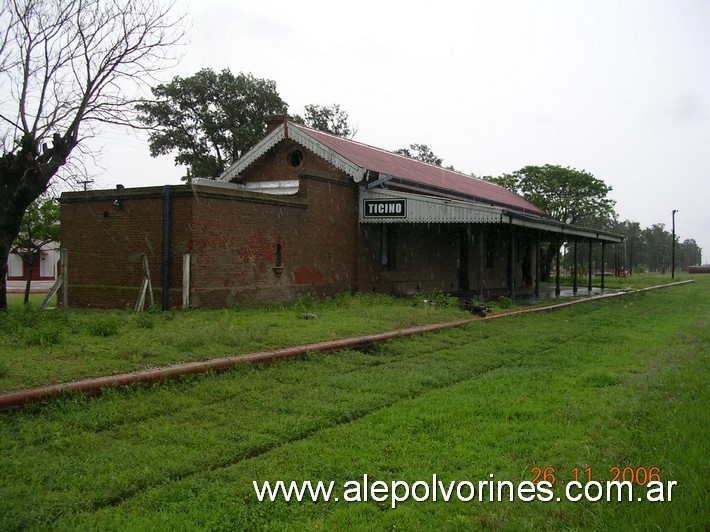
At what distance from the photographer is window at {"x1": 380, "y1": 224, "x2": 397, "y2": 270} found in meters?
21.0


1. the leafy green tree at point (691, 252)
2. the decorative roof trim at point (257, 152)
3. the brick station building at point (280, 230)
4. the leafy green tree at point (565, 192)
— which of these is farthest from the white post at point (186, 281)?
the leafy green tree at point (691, 252)

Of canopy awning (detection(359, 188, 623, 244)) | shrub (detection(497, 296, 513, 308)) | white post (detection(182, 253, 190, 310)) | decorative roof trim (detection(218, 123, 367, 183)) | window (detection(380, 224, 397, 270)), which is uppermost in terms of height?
decorative roof trim (detection(218, 123, 367, 183))

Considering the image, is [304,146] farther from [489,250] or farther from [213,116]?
[213,116]

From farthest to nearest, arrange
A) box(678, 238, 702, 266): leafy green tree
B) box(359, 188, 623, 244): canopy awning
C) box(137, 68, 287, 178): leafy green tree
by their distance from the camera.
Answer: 1. box(678, 238, 702, 266): leafy green tree
2. box(137, 68, 287, 178): leafy green tree
3. box(359, 188, 623, 244): canopy awning

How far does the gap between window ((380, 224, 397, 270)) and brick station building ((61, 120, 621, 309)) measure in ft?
0.15

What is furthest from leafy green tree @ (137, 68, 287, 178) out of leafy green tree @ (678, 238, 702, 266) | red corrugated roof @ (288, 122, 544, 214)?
leafy green tree @ (678, 238, 702, 266)

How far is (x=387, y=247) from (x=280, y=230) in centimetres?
588

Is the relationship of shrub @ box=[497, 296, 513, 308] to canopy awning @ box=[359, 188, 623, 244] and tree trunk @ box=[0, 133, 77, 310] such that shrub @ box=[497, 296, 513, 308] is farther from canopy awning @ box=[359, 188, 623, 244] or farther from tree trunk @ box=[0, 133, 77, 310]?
tree trunk @ box=[0, 133, 77, 310]

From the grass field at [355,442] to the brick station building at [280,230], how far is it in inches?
219

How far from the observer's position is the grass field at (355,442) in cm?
388

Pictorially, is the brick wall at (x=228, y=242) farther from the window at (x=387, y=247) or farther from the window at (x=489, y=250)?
the window at (x=489, y=250)

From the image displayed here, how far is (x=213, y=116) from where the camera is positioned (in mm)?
40469

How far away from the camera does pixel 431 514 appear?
13.0 feet

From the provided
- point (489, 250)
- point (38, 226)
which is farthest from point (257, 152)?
point (489, 250)
